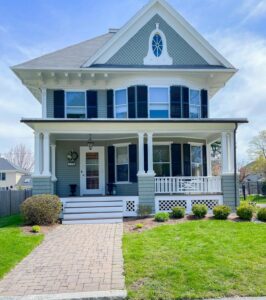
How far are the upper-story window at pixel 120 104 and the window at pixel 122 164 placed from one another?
1.54 m

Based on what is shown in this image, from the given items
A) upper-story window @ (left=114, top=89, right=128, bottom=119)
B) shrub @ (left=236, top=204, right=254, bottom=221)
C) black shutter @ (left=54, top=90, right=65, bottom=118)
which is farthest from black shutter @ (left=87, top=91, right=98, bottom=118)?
shrub @ (left=236, top=204, right=254, bottom=221)

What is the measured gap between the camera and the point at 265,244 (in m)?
7.52

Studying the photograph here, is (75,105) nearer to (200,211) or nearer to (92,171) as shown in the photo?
(92,171)

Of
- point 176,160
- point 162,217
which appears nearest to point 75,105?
point 176,160

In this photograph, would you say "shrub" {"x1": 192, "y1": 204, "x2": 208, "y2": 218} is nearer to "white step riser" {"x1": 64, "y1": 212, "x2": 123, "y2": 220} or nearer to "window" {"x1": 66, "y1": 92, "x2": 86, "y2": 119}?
"white step riser" {"x1": 64, "y1": 212, "x2": 123, "y2": 220}

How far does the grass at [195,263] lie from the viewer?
16.9 feet

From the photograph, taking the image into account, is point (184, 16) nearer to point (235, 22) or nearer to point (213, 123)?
point (235, 22)

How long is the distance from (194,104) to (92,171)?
5.81m

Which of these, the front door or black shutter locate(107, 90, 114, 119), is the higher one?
black shutter locate(107, 90, 114, 119)

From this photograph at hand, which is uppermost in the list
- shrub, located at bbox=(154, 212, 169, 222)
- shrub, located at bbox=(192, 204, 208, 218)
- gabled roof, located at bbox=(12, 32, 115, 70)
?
gabled roof, located at bbox=(12, 32, 115, 70)

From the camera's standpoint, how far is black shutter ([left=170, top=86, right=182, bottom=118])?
1476 cm

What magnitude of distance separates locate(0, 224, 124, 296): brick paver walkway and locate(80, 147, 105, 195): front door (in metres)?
6.05

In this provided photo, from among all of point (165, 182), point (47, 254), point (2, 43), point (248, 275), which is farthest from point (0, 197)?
point (248, 275)

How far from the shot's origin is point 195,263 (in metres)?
6.21
